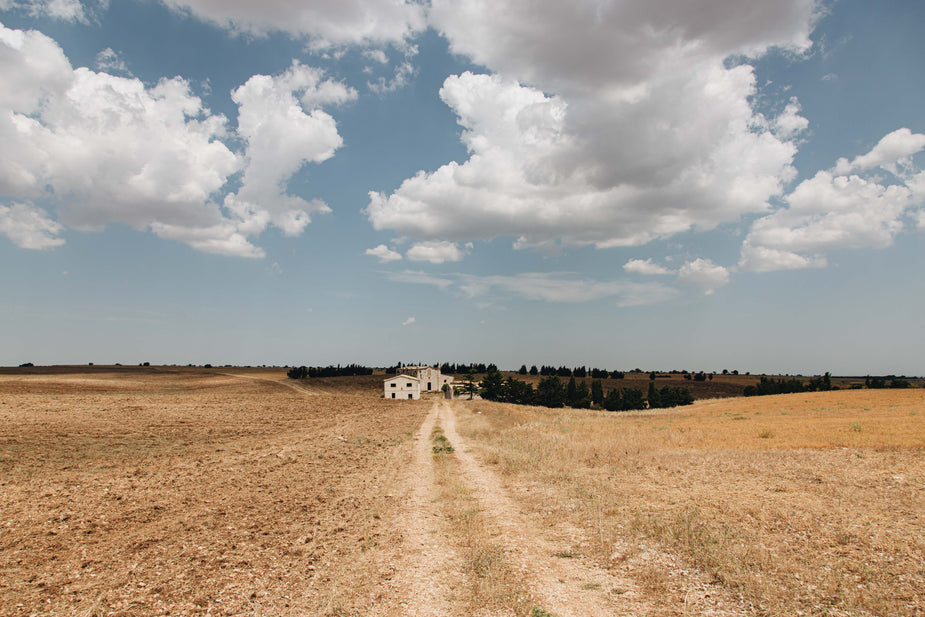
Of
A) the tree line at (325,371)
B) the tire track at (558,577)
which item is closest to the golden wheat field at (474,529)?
the tire track at (558,577)

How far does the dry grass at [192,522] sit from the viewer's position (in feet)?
30.2

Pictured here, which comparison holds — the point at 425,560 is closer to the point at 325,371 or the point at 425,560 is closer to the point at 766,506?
the point at 766,506

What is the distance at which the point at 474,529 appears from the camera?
12.7 metres

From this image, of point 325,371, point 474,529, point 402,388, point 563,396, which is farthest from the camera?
point 325,371

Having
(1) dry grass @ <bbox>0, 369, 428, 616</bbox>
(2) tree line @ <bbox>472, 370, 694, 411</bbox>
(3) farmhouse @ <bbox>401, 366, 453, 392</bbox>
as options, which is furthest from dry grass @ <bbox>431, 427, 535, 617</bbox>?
(3) farmhouse @ <bbox>401, 366, 453, 392</bbox>

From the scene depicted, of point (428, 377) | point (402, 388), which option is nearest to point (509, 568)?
point (402, 388)

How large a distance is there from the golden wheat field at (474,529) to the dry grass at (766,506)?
63mm

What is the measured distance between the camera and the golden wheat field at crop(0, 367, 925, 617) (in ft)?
28.6

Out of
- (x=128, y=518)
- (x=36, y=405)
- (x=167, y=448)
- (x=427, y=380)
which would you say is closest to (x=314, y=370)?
(x=427, y=380)

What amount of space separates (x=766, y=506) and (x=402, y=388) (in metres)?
87.4

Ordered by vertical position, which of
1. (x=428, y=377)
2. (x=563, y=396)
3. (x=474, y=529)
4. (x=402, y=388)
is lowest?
(x=563, y=396)

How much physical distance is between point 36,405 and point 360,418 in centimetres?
3136

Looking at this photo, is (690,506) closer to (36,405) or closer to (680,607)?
(680,607)

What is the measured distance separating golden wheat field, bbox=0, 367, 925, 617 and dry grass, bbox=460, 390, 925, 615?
2.5 inches
